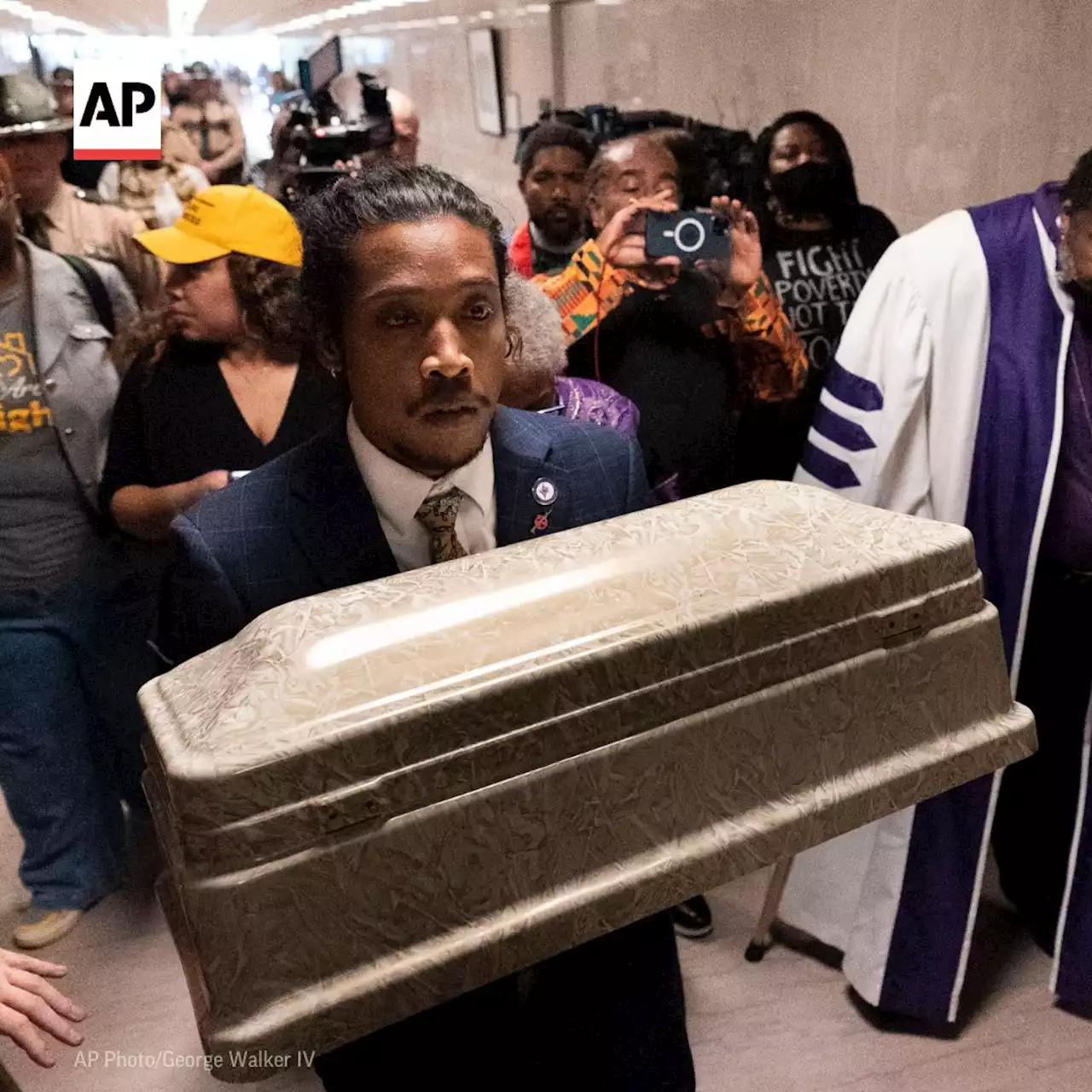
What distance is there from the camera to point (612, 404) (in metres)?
1.21

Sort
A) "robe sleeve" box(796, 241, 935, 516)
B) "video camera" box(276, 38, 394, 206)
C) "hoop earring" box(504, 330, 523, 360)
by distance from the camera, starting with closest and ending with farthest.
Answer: "hoop earring" box(504, 330, 523, 360) → "video camera" box(276, 38, 394, 206) → "robe sleeve" box(796, 241, 935, 516)

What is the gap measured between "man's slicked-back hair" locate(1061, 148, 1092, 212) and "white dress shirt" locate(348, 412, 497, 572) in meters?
0.90

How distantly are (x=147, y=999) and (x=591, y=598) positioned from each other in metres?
1.04

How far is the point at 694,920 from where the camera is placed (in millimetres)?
1740

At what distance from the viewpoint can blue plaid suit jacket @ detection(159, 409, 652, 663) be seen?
722mm

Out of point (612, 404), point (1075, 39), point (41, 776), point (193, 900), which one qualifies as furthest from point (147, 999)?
point (1075, 39)

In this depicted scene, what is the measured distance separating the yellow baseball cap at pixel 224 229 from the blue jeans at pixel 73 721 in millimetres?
384

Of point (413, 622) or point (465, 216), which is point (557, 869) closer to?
point (413, 622)

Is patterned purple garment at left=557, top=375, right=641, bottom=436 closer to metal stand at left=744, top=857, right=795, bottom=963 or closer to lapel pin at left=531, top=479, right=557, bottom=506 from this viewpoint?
lapel pin at left=531, top=479, right=557, bottom=506

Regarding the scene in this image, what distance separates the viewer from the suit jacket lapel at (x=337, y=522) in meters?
0.74

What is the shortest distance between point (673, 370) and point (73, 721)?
96 cm

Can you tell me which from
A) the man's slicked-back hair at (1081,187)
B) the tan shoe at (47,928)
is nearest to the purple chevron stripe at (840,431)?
the man's slicked-back hair at (1081,187)

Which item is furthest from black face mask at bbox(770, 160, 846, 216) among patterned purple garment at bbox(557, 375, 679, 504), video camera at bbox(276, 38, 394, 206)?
video camera at bbox(276, 38, 394, 206)

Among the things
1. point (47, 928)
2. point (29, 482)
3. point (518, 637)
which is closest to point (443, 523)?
point (518, 637)
